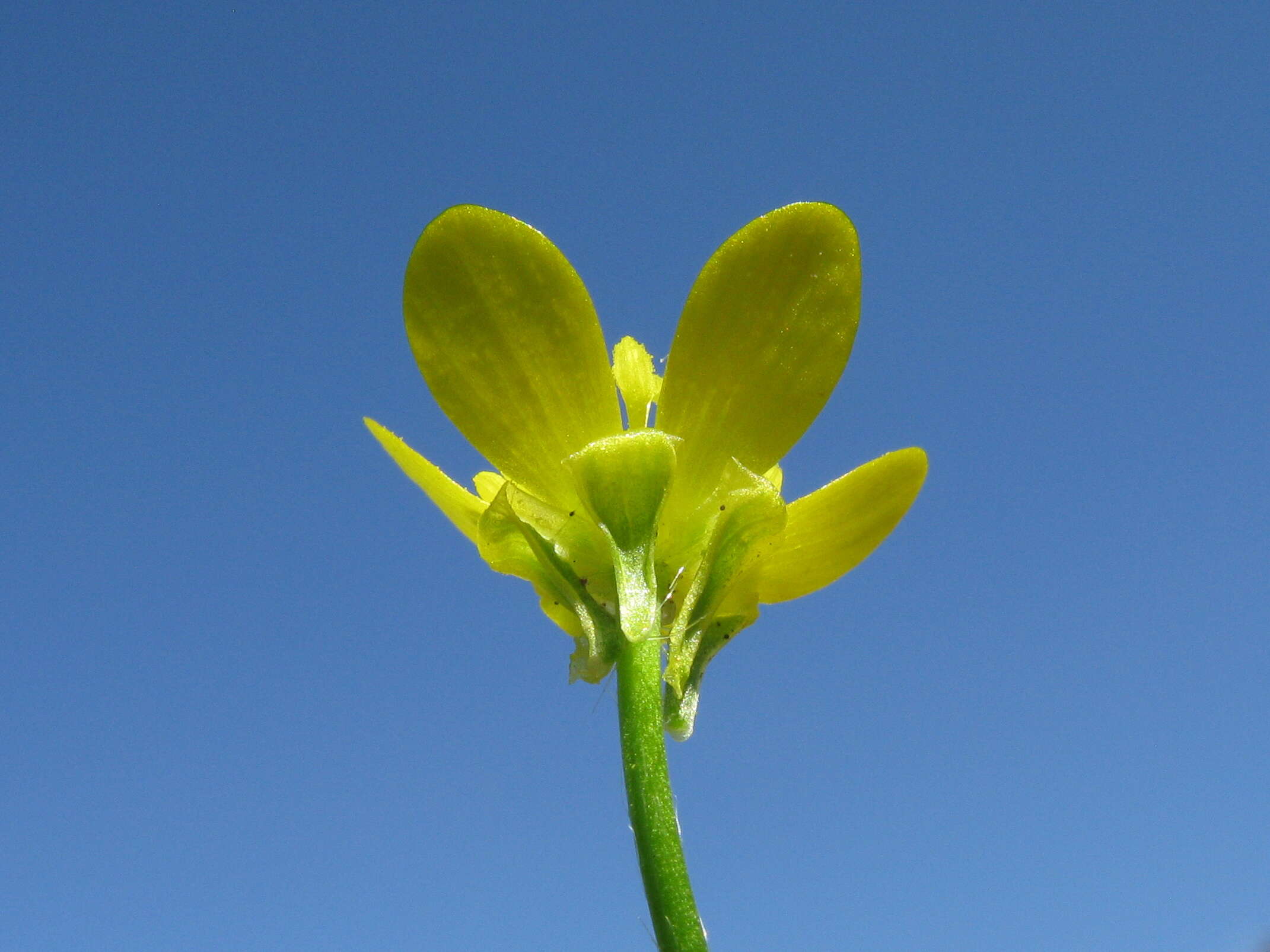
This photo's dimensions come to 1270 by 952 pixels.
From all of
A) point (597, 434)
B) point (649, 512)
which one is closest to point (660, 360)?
point (597, 434)

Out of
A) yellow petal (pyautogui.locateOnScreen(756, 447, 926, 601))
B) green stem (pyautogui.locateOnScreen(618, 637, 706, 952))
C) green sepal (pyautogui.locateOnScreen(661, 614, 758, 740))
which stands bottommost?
green stem (pyautogui.locateOnScreen(618, 637, 706, 952))

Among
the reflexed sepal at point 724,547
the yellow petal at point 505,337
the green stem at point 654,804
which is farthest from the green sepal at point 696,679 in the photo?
the yellow petal at point 505,337

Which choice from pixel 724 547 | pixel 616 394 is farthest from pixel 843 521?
pixel 616 394

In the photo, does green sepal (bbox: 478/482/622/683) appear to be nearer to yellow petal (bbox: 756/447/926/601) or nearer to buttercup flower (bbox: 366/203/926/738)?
buttercup flower (bbox: 366/203/926/738)

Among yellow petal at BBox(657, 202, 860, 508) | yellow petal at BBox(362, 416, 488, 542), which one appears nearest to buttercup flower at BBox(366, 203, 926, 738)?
yellow petal at BBox(657, 202, 860, 508)

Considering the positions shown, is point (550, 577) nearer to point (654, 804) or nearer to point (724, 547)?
point (724, 547)
